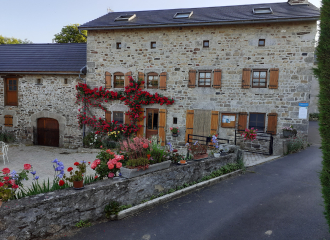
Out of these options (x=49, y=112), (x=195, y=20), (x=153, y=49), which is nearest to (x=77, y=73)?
(x=49, y=112)

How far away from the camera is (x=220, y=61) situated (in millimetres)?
10617

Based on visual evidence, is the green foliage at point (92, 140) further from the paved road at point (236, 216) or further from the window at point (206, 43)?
the paved road at point (236, 216)

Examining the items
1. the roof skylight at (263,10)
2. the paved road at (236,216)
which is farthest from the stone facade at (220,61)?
the paved road at (236,216)

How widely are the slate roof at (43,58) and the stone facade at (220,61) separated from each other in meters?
1.23

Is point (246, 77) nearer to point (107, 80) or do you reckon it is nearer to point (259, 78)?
point (259, 78)

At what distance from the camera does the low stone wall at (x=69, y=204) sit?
9.77ft

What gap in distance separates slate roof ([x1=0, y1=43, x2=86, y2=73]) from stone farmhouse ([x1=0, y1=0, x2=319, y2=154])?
0.20 ft

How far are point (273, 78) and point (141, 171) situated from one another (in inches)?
315

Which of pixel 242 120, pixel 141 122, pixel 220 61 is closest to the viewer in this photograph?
pixel 242 120

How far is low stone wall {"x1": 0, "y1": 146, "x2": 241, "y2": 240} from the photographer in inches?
117

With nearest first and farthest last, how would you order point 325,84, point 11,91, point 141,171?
point 325,84 < point 141,171 < point 11,91

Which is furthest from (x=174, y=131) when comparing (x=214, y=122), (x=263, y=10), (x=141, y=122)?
(x=263, y=10)

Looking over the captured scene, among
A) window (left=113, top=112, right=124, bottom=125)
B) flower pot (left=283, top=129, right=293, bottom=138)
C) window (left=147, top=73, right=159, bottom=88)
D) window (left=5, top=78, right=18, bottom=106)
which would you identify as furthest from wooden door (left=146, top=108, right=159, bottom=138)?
Result: window (left=5, top=78, right=18, bottom=106)

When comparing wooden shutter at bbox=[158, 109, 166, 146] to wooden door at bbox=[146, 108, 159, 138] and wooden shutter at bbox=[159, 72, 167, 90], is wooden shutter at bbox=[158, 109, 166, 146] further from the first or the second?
wooden shutter at bbox=[159, 72, 167, 90]
